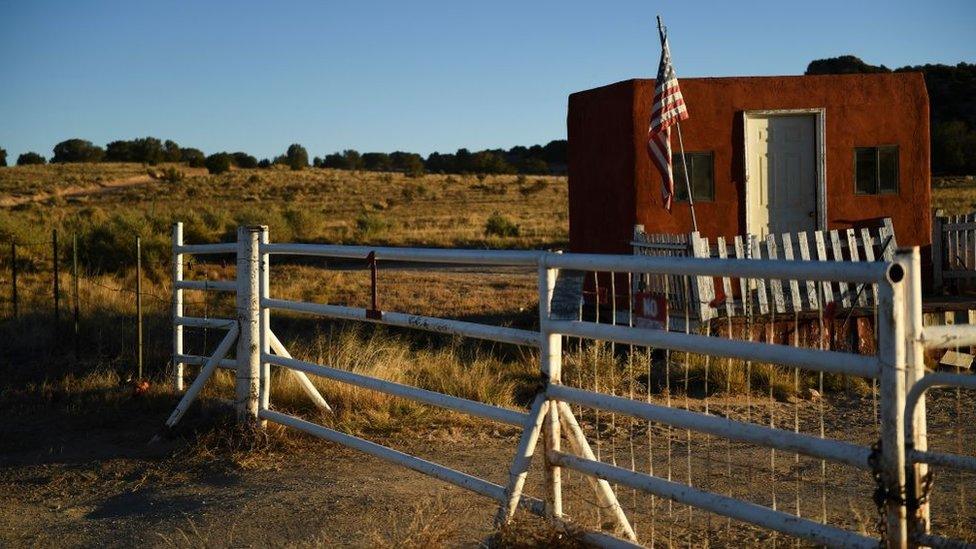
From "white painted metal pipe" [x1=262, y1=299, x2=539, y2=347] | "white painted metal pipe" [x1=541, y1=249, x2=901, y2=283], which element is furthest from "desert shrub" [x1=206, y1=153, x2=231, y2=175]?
"white painted metal pipe" [x1=541, y1=249, x2=901, y2=283]

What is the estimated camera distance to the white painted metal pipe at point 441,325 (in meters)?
4.97

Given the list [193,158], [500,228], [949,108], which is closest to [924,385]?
[500,228]

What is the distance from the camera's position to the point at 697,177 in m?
14.5

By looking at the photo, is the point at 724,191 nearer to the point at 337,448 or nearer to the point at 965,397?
the point at 965,397

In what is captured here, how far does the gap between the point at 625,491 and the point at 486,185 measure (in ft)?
200

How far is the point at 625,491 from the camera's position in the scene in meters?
6.05

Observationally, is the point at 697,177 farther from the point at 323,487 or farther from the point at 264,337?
the point at 323,487

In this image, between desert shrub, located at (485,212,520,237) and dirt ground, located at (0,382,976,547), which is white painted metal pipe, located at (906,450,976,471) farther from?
desert shrub, located at (485,212,520,237)

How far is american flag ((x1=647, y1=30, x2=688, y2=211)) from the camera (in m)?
12.5

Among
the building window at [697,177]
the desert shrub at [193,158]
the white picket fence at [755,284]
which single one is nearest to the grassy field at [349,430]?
the white picket fence at [755,284]

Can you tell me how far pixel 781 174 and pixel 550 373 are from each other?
1095 centimetres

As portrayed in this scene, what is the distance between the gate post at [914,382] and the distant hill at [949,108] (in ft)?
177

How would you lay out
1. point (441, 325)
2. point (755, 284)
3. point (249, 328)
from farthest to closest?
point (755, 284), point (249, 328), point (441, 325)

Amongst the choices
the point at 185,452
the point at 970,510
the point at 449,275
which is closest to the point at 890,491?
the point at 970,510
